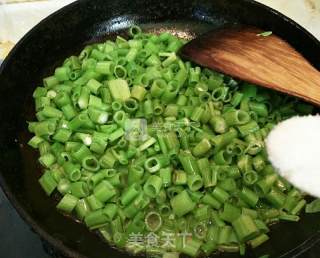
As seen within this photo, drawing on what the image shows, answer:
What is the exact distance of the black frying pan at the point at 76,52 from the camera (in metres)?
1.15

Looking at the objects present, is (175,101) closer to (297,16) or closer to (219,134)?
(219,134)

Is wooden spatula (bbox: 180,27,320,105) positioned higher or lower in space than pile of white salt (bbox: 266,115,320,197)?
higher

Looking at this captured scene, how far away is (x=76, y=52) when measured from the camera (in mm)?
1528

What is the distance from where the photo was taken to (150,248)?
3.78 ft

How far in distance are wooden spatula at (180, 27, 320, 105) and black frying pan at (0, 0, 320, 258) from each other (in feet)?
0.33

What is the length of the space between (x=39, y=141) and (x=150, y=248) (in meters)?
0.46

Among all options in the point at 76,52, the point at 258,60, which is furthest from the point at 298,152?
the point at 76,52

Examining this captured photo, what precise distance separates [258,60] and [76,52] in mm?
620


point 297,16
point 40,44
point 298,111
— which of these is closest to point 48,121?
point 40,44

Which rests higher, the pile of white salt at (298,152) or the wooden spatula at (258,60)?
the wooden spatula at (258,60)

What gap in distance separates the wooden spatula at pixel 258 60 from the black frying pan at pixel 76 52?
101 millimetres

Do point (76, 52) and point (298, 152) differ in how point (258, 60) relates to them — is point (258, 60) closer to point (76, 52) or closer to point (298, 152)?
point (298, 152)

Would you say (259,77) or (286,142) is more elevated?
(259,77)

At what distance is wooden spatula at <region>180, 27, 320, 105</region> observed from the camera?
1308mm
